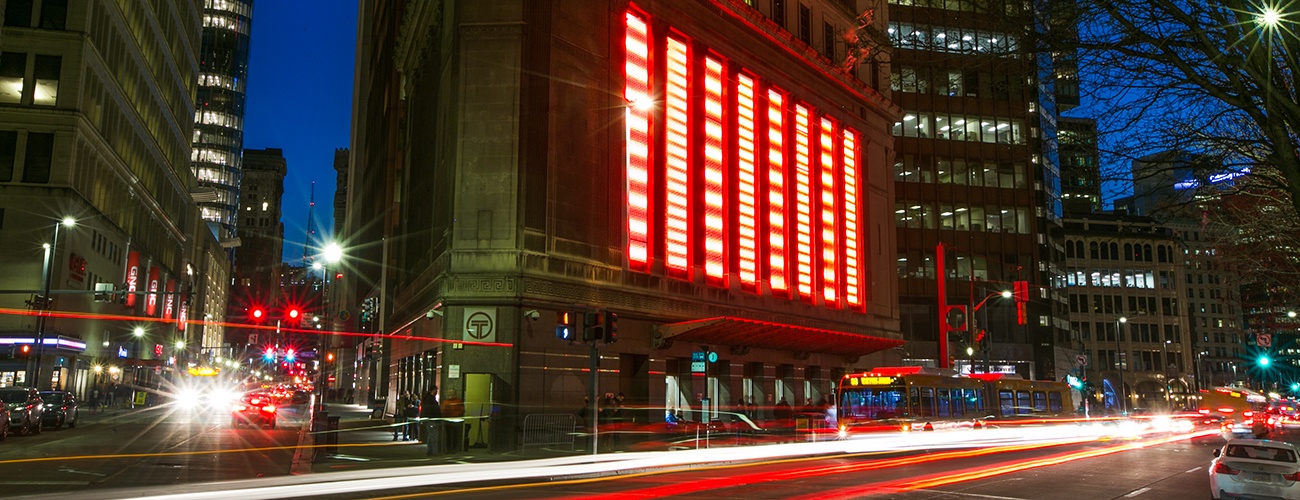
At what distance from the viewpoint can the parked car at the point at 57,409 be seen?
3628cm

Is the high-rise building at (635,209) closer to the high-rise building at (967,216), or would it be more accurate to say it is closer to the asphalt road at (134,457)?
the asphalt road at (134,457)

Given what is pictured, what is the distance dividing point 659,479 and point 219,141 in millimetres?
198668

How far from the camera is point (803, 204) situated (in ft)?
155

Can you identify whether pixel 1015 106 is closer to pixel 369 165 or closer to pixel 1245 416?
pixel 1245 416

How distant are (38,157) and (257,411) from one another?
20.0 metres

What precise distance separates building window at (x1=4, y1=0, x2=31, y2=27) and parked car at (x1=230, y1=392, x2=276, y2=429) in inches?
1036

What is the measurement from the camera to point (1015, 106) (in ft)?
241

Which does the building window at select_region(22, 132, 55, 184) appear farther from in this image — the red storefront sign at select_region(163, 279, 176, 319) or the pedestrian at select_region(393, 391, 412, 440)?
the red storefront sign at select_region(163, 279, 176, 319)

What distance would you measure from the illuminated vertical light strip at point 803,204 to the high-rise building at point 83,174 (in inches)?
1174

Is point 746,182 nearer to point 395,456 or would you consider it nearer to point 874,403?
point 874,403

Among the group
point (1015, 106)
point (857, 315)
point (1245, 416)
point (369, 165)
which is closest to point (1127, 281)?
point (1015, 106)

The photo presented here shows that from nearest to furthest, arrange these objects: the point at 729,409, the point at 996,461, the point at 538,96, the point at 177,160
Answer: the point at 996,461
the point at 538,96
the point at 729,409
the point at 177,160

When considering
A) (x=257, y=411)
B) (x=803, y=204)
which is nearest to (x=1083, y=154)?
(x=803, y=204)

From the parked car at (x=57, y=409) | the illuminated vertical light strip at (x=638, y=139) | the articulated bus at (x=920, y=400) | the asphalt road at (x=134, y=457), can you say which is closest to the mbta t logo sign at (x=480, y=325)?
the illuminated vertical light strip at (x=638, y=139)
